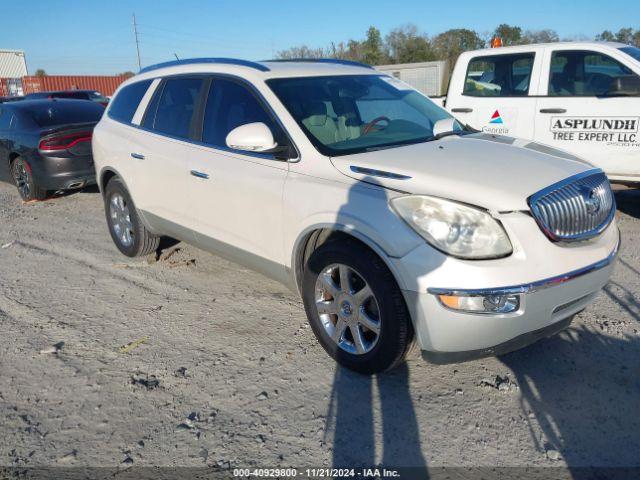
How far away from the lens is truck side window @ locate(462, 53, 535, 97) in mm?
6789

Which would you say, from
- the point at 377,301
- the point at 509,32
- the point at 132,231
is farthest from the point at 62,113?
the point at 509,32

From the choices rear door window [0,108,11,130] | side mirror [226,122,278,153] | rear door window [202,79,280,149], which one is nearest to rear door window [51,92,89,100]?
rear door window [0,108,11,130]

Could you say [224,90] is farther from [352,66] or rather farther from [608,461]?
[608,461]

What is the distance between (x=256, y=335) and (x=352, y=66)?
2.36 meters

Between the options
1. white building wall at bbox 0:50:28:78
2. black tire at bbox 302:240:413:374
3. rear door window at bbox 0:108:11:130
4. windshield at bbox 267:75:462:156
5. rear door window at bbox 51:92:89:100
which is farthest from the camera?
white building wall at bbox 0:50:28:78

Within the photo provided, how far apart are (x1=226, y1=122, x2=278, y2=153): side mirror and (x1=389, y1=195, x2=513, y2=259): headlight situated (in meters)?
1.07

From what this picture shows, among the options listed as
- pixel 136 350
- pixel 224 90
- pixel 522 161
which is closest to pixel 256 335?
pixel 136 350

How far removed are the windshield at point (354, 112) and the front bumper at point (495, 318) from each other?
1.17 metres

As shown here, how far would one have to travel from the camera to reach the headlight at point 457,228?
276 cm

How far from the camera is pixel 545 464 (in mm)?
2586

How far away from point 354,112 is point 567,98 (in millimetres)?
3623

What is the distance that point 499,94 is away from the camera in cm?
696

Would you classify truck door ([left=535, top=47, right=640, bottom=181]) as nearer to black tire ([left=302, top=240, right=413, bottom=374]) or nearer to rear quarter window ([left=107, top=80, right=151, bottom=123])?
black tire ([left=302, top=240, right=413, bottom=374])

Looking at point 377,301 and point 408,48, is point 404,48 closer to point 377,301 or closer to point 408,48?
point 408,48
